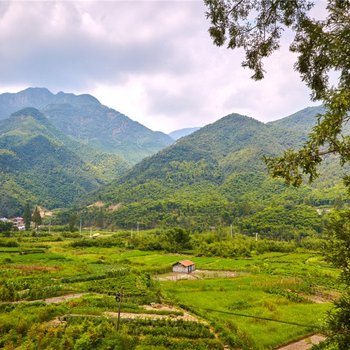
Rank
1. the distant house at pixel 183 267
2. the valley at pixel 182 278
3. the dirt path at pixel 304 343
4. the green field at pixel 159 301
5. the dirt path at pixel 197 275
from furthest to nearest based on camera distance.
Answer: the distant house at pixel 183 267 < the dirt path at pixel 197 275 < the dirt path at pixel 304 343 < the valley at pixel 182 278 < the green field at pixel 159 301

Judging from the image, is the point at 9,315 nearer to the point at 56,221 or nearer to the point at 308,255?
the point at 308,255

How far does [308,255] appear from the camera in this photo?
66188 mm

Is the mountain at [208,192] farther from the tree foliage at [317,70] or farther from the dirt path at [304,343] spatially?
the tree foliage at [317,70]

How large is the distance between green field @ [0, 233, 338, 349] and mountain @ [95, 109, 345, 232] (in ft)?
147

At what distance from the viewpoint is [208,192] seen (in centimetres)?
14912

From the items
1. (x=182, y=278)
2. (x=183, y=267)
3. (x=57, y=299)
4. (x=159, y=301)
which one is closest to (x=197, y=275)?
(x=183, y=267)

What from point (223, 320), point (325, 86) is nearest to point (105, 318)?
point (223, 320)

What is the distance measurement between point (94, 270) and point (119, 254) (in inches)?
828

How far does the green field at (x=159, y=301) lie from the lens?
22234 millimetres

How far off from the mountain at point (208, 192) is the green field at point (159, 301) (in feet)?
147

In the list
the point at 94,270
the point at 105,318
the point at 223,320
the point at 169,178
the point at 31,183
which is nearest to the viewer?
the point at 105,318

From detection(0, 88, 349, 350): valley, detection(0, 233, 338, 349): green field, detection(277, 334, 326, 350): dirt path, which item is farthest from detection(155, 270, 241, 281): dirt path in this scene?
detection(277, 334, 326, 350): dirt path

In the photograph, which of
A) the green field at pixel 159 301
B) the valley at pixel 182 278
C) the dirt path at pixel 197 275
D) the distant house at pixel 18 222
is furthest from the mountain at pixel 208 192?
the green field at pixel 159 301

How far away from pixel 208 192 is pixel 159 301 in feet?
384
